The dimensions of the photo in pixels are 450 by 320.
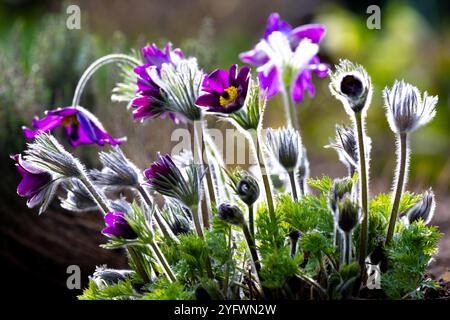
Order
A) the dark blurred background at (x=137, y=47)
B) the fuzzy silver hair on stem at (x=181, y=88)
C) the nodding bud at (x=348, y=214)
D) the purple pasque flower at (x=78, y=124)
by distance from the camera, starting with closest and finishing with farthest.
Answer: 1. the nodding bud at (x=348, y=214)
2. the fuzzy silver hair on stem at (x=181, y=88)
3. the purple pasque flower at (x=78, y=124)
4. the dark blurred background at (x=137, y=47)

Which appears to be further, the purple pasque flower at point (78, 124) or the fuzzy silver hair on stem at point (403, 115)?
the purple pasque flower at point (78, 124)

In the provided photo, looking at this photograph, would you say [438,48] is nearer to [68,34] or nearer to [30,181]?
[68,34]

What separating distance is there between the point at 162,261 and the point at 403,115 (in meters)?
0.35

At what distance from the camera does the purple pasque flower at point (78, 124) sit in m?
1.00

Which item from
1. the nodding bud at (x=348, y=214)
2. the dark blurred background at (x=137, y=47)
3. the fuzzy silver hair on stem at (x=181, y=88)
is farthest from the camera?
the dark blurred background at (x=137, y=47)

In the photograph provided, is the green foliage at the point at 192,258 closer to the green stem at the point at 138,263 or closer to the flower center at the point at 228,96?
the green stem at the point at 138,263

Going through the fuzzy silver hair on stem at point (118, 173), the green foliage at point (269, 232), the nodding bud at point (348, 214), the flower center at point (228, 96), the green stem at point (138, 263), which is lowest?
the green stem at point (138, 263)

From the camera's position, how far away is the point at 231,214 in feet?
2.66

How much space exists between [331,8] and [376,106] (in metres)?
1.08

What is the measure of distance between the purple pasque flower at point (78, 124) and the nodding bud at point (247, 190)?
267mm

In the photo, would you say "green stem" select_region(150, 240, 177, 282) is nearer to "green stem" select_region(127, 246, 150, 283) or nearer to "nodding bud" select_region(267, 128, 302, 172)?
"green stem" select_region(127, 246, 150, 283)

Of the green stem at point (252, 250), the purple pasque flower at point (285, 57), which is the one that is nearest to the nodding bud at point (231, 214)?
the green stem at point (252, 250)

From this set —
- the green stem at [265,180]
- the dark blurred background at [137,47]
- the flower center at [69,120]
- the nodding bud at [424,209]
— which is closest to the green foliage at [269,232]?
the green stem at [265,180]

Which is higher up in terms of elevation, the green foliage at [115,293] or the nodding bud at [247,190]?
the nodding bud at [247,190]
